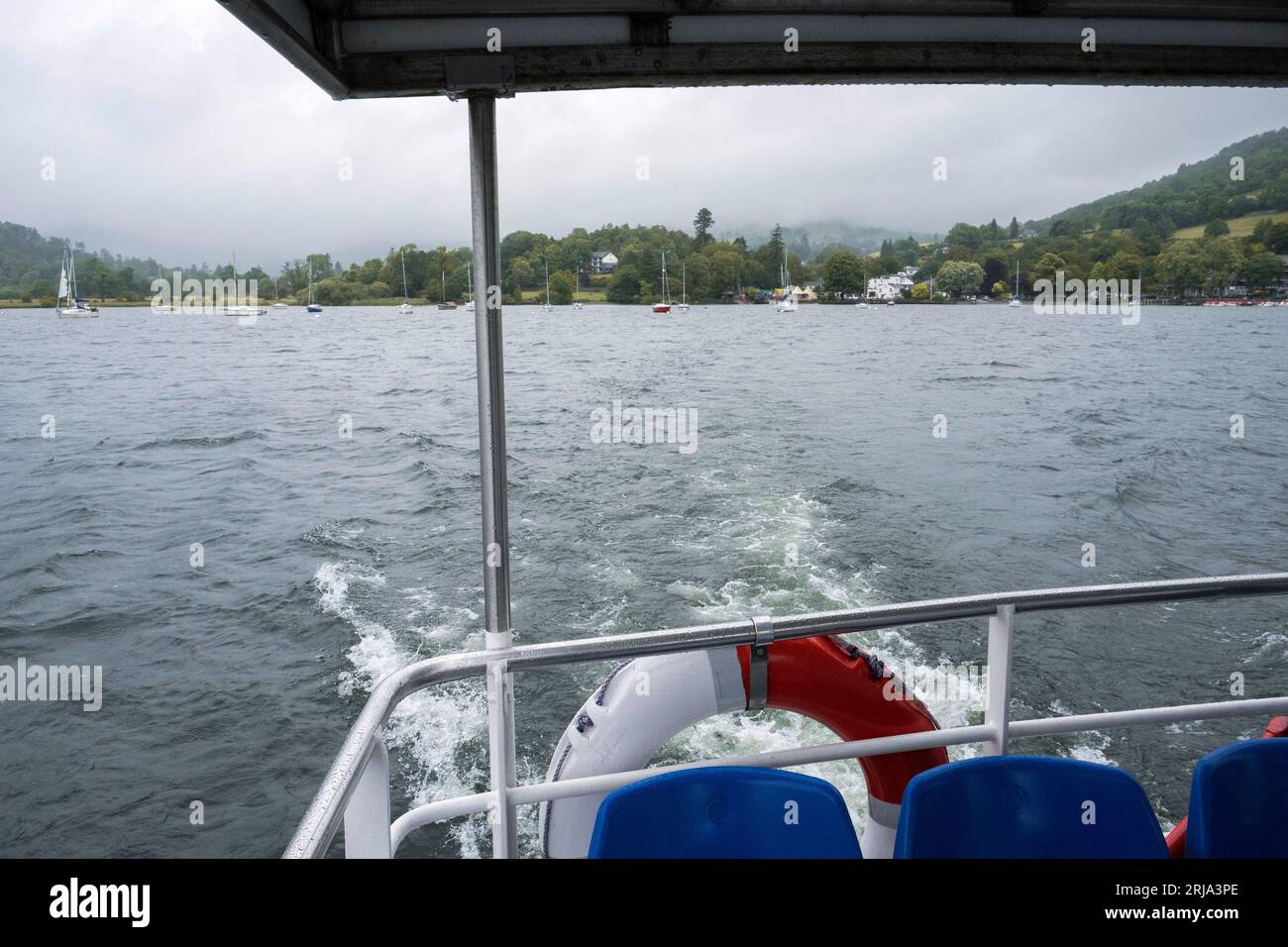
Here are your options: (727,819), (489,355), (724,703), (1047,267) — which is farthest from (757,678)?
(1047,267)

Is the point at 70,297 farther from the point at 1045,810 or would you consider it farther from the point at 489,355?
the point at 1045,810

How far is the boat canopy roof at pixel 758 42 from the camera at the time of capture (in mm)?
1510

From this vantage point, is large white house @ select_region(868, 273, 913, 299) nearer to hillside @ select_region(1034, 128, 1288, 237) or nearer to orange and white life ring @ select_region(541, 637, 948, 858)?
hillside @ select_region(1034, 128, 1288, 237)

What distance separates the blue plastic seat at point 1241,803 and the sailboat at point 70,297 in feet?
89.2

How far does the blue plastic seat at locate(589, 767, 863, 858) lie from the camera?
84 centimetres

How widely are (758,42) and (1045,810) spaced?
1306 mm

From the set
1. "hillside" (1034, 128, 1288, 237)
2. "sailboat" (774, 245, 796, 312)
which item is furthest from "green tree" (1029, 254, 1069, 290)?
"sailboat" (774, 245, 796, 312)

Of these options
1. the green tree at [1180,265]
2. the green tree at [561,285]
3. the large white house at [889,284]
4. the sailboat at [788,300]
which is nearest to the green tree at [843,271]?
the large white house at [889,284]

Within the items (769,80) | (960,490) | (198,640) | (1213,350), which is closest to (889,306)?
(1213,350)

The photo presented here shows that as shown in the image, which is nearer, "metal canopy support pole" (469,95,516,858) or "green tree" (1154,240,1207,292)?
"metal canopy support pole" (469,95,516,858)

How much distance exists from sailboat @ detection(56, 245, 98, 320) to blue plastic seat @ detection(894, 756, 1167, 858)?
2709cm

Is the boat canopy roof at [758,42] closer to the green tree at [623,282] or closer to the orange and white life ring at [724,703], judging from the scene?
the orange and white life ring at [724,703]
